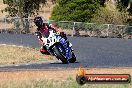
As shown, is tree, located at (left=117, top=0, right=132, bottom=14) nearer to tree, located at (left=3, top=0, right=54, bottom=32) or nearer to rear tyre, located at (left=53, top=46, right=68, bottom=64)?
tree, located at (left=3, top=0, right=54, bottom=32)

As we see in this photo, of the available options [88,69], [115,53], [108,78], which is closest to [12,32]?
[115,53]

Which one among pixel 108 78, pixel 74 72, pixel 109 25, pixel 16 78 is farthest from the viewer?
pixel 109 25

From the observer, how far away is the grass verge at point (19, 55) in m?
28.3

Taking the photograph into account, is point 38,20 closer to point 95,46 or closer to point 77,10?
point 95,46

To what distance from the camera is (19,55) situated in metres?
30.6

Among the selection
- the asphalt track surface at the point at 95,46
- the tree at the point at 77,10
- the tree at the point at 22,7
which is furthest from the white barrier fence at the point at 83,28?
the tree at the point at 77,10

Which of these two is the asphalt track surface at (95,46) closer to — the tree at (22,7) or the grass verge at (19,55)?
the grass verge at (19,55)

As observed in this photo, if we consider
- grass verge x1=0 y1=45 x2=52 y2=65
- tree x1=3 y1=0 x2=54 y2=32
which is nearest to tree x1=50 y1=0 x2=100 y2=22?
tree x1=3 y1=0 x2=54 y2=32

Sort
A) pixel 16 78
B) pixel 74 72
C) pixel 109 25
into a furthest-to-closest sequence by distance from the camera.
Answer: pixel 109 25
pixel 74 72
pixel 16 78

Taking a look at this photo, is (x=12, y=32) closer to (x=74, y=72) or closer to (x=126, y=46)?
(x=126, y=46)

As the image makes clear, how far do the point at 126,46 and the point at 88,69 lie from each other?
50.0 ft

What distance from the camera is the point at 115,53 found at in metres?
31.1

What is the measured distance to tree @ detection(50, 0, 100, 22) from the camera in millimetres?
49000

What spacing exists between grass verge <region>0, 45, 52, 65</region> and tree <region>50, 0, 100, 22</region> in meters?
15.4
